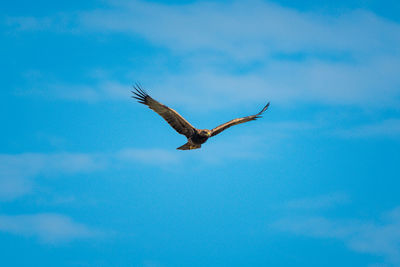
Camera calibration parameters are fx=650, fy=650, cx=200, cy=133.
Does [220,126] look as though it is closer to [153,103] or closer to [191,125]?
[191,125]

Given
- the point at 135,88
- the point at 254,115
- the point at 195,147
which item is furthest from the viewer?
the point at 254,115

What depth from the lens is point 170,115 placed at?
40.3m

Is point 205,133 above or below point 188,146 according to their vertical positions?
above

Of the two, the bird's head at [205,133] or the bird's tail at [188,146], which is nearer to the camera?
the bird's head at [205,133]

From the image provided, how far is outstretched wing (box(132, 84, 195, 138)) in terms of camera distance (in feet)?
129

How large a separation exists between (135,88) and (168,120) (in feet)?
9.90

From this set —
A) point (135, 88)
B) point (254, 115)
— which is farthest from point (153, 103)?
point (254, 115)

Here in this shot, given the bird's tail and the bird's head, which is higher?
the bird's head

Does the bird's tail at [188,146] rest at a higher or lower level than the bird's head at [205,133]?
lower

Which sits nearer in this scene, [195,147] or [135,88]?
[135,88]

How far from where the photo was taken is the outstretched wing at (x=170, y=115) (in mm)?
39438

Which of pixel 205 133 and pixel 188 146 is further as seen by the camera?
pixel 188 146

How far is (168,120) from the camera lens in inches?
1601

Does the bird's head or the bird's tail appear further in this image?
the bird's tail
